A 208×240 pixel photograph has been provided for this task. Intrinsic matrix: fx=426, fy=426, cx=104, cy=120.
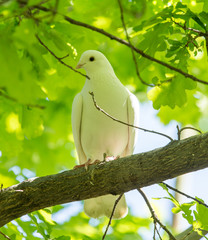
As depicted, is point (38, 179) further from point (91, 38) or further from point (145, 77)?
point (145, 77)

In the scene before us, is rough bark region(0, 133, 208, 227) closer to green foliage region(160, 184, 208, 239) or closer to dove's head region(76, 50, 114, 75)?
green foliage region(160, 184, 208, 239)

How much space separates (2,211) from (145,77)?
8.71 ft

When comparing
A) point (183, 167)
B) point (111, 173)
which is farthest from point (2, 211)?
point (183, 167)

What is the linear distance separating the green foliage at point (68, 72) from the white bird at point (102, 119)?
0.23 metres

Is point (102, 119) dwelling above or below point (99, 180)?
above

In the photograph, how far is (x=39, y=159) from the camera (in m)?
7.51

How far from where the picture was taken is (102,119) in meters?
4.39

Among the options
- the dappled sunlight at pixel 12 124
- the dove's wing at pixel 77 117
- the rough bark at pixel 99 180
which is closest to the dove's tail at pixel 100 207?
the dove's wing at pixel 77 117

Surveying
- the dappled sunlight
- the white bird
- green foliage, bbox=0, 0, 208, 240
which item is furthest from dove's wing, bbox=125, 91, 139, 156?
Answer: the dappled sunlight

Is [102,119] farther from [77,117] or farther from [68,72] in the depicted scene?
[68,72]

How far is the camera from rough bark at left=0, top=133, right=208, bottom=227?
122 inches

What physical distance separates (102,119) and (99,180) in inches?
44.7

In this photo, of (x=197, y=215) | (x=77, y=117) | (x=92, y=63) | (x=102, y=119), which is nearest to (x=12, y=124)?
(x=77, y=117)

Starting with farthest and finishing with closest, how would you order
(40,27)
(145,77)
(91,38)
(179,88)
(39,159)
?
(39,159) < (145,77) < (91,38) < (179,88) < (40,27)
